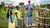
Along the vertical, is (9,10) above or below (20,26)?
above

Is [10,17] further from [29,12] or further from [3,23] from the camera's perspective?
[29,12]

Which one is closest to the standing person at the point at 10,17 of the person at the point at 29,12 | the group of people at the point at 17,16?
the group of people at the point at 17,16

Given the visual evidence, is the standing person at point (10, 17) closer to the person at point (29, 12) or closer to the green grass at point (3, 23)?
the green grass at point (3, 23)

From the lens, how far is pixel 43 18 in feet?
4.13

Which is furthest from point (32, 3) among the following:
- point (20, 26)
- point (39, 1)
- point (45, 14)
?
point (20, 26)

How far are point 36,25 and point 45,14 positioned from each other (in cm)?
16

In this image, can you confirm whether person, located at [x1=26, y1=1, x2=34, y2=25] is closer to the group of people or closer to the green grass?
the group of people

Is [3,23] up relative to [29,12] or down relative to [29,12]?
down

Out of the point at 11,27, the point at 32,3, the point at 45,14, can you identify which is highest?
the point at 32,3

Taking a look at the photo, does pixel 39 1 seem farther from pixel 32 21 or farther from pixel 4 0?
pixel 4 0

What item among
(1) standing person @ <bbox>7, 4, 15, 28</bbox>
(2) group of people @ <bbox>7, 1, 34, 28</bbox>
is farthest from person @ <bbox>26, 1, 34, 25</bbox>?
(1) standing person @ <bbox>7, 4, 15, 28</bbox>

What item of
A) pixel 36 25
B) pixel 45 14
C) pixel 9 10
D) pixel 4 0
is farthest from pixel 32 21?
pixel 4 0

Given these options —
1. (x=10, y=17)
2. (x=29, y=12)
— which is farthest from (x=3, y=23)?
(x=29, y=12)

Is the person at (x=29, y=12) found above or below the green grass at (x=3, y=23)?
above
